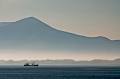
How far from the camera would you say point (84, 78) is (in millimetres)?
161750

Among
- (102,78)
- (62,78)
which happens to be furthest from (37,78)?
(102,78)

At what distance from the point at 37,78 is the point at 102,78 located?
59.6 ft

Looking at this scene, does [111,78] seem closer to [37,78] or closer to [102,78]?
A: [102,78]

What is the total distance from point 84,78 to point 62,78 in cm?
604

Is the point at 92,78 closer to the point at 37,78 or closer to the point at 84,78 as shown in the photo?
the point at 84,78

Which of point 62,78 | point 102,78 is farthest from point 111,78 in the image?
point 62,78

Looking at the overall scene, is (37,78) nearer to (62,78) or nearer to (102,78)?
(62,78)

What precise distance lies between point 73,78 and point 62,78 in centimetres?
328

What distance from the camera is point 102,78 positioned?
536ft

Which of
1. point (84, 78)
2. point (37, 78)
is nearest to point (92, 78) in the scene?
point (84, 78)

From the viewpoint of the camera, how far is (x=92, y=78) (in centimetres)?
16100

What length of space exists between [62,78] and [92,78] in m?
8.19

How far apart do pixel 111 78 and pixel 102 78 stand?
8.68 feet

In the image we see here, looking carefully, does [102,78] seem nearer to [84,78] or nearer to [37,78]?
[84,78]
